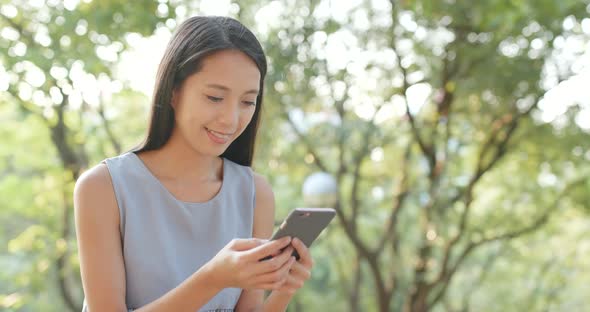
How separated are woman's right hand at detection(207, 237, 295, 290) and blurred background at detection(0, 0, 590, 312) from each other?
3.96 metres

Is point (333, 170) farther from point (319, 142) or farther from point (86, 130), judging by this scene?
point (86, 130)

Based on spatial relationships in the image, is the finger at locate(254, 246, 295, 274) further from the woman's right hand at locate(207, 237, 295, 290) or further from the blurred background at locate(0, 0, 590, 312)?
the blurred background at locate(0, 0, 590, 312)

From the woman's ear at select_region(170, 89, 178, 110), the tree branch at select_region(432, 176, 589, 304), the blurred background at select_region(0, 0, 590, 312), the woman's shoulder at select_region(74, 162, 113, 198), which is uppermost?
the woman's ear at select_region(170, 89, 178, 110)

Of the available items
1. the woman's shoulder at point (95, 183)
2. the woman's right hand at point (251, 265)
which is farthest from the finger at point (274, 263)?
the woman's shoulder at point (95, 183)

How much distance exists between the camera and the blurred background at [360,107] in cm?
588

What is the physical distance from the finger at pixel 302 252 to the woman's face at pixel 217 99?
27cm

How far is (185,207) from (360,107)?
6137mm

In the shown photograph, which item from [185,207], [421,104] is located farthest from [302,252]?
[421,104]

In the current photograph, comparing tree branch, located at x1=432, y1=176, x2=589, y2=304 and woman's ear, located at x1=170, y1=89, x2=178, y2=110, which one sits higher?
woman's ear, located at x1=170, y1=89, x2=178, y2=110

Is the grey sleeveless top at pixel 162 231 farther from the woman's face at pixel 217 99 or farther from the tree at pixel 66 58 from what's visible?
the tree at pixel 66 58

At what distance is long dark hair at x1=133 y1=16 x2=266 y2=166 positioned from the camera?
1.69 m

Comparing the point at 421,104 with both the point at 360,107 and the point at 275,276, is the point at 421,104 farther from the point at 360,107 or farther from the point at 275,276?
the point at 275,276

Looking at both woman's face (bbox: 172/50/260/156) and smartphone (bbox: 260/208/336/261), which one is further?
woman's face (bbox: 172/50/260/156)

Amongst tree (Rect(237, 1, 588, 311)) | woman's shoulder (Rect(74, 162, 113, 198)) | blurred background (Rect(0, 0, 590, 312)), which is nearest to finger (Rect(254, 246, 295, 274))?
woman's shoulder (Rect(74, 162, 113, 198))
